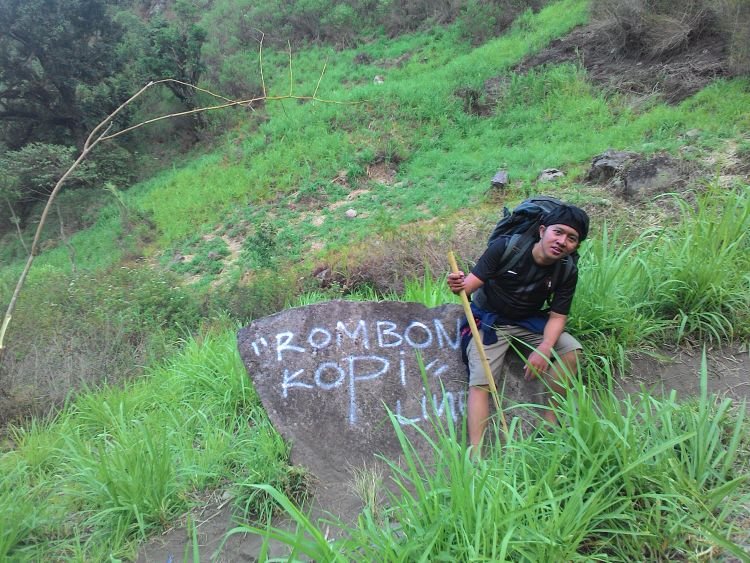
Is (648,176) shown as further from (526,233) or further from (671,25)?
(671,25)

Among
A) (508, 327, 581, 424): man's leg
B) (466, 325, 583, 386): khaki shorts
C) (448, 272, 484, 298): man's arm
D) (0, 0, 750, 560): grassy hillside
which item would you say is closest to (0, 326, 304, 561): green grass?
(0, 0, 750, 560): grassy hillside

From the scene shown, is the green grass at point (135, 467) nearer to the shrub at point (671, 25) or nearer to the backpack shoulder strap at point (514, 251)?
the backpack shoulder strap at point (514, 251)

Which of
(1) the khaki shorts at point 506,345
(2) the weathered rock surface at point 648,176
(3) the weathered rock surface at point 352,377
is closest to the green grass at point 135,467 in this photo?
(3) the weathered rock surface at point 352,377

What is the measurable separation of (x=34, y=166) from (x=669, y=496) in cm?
1679

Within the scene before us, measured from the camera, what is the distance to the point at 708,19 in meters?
9.37

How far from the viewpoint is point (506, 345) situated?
2445 millimetres

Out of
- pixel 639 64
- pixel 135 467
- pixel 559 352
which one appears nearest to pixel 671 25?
pixel 639 64

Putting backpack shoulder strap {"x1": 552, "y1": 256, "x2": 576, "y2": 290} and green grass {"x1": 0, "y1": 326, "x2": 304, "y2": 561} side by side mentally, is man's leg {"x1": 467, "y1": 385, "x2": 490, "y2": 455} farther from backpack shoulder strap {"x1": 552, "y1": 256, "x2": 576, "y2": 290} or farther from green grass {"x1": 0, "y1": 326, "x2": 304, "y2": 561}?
green grass {"x1": 0, "y1": 326, "x2": 304, "y2": 561}

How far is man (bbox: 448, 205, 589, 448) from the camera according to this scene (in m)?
2.24

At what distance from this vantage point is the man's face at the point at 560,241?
222cm

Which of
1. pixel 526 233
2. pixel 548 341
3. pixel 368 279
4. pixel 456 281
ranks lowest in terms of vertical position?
pixel 368 279

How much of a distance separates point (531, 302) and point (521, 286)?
0.34 ft

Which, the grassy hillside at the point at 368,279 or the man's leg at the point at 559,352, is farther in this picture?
the man's leg at the point at 559,352

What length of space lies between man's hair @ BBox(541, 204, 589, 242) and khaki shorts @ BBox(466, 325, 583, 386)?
0.52 metres
